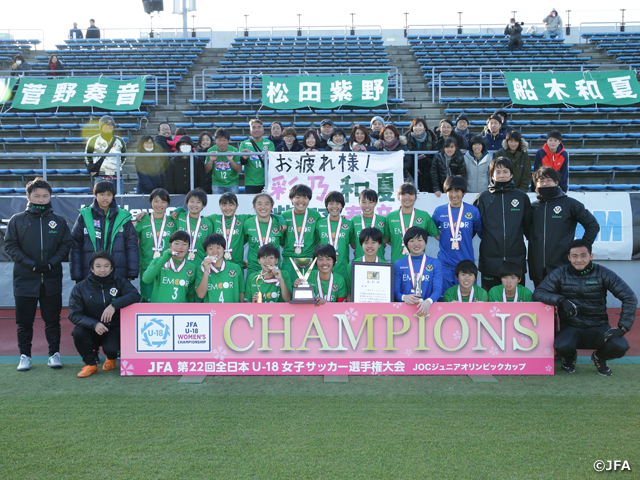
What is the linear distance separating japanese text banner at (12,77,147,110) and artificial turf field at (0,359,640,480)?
10.7 m

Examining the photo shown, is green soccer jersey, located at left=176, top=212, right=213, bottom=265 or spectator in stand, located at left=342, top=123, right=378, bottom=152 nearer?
green soccer jersey, located at left=176, top=212, right=213, bottom=265

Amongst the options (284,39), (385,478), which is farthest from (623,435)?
(284,39)

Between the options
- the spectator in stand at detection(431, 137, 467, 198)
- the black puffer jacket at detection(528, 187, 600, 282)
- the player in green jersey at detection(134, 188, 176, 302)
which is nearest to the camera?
the black puffer jacket at detection(528, 187, 600, 282)

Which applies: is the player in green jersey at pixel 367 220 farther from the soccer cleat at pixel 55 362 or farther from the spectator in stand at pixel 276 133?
the soccer cleat at pixel 55 362

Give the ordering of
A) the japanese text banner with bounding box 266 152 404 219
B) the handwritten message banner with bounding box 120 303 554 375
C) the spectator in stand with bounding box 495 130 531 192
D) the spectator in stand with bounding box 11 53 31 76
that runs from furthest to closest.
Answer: the spectator in stand with bounding box 11 53 31 76 → the japanese text banner with bounding box 266 152 404 219 → the spectator in stand with bounding box 495 130 531 192 → the handwritten message banner with bounding box 120 303 554 375

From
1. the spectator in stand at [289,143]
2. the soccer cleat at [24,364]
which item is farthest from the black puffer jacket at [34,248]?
the spectator in stand at [289,143]

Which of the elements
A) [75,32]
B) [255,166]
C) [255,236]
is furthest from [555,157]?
[75,32]

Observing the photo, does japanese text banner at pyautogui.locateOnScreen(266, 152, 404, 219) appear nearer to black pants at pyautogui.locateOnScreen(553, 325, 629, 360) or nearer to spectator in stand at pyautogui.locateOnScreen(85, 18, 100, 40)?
black pants at pyautogui.locateOnScreen(553, 325, 629, 360)

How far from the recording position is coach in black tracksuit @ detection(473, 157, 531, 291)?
Answer: 482 centimetres

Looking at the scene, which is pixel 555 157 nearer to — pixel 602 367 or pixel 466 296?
pixel 466 296

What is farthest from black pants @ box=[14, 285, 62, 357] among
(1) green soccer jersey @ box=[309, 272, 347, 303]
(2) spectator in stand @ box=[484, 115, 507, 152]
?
(2) spectator in stand @ box=[484, 115, 507, 152]

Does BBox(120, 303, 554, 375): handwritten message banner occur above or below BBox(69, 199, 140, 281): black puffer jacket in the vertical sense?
below

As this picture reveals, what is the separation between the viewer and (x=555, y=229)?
4789 mm

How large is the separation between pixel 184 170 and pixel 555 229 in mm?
5130
